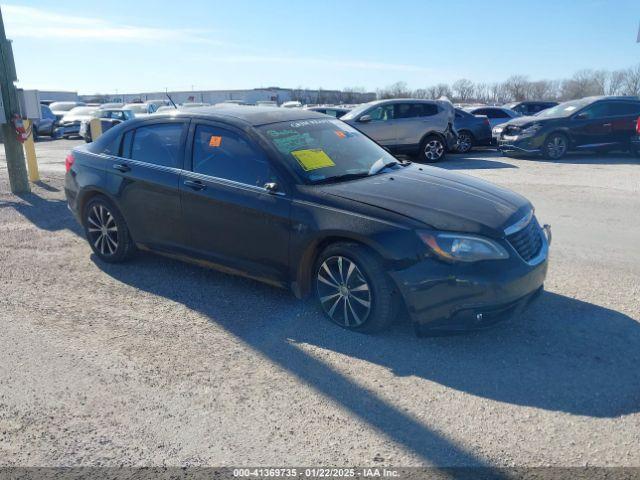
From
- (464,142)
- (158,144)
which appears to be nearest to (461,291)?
(158,144)

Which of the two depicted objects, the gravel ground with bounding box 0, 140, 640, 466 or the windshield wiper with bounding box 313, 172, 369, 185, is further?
the windshield wiper with bounding box 313, 172, 369, 185

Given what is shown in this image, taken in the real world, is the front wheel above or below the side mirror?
below

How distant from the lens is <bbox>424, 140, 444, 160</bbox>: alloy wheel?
14.2m

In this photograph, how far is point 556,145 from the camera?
14156mm

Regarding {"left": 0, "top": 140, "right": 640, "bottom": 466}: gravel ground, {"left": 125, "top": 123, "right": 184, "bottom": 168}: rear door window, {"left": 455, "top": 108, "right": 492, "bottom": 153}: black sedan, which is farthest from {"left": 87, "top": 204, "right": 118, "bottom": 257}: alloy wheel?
{"left": 455, "top": 108, "right": 492, "bottom": 153}: black sedan

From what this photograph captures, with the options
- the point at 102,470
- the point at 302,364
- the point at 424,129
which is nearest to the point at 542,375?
the point at 302,364

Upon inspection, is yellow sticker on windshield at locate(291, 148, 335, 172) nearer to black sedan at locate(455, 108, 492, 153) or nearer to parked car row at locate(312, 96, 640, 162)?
parked car row at locate(312, 96, 640, 162)

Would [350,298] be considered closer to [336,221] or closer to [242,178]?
[336,221]

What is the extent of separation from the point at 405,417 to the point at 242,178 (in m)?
2.34

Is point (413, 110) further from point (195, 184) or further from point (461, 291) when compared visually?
point (461, 291)

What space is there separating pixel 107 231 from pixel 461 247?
3.69 meters

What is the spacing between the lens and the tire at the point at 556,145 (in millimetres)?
14117

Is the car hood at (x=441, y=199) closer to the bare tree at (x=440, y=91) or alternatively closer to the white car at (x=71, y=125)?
the white car at (x=71, y=125)

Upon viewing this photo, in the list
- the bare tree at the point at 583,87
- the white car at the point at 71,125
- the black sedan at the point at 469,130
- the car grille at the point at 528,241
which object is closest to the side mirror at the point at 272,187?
the car grille at the point at 528,241
